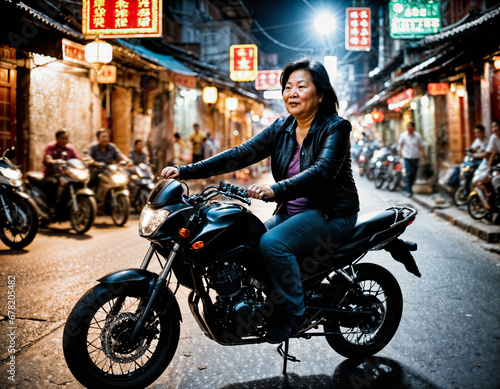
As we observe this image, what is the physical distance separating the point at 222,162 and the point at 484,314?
286cm

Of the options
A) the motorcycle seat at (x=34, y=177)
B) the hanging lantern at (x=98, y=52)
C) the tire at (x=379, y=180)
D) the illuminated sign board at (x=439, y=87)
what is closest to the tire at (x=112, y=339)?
the motorcycle seat at (x=34, y=177)

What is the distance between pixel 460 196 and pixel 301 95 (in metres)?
9.55

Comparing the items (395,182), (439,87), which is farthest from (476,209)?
(395,182)

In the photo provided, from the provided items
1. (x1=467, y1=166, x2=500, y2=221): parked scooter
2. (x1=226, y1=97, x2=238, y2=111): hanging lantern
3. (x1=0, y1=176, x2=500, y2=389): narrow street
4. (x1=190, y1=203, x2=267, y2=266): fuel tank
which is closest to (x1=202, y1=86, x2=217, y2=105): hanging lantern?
(x1=226, y1=97, x2=238, y2=111): hanging lantern

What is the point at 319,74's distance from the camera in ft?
10.2

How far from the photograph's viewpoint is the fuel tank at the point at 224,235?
2.76m

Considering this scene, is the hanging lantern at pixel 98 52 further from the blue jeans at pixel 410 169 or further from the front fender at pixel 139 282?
the blue jeans at pixel 410 169

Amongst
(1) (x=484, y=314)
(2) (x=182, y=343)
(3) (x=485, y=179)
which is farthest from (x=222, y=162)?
(3) (x=485, y=179)

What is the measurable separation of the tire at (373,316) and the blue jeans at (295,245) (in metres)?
0.44

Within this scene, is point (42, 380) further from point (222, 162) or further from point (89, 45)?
point (89, 45)

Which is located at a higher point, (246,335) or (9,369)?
(246,335)

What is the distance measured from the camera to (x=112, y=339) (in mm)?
2752

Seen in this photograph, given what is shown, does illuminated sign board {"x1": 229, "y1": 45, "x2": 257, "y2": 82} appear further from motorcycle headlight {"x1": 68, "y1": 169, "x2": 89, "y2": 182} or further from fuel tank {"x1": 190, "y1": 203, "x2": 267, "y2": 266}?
fuel tank {"x1": 190, "y1": 203, "x2": 267, "y2": 266}

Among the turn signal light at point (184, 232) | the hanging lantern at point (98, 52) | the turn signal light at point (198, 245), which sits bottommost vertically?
the turn signal light at point (198, 245)
